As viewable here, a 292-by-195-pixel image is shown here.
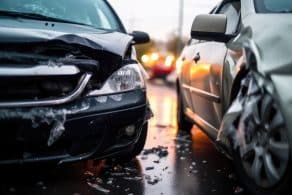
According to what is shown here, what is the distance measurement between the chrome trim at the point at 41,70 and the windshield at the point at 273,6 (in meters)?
1.40

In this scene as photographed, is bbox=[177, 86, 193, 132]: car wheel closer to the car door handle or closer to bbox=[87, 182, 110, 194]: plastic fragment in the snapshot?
the car door handle

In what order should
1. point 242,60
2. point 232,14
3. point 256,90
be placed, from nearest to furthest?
1. point 256,90
2. point 242,60
3. point 232,14

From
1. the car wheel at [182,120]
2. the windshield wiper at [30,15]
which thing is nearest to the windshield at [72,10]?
the windshield wiper at [30,15]

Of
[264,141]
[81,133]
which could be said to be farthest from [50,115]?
[264,141]

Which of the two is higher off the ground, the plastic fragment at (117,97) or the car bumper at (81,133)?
the plastic fragment at (117,97)

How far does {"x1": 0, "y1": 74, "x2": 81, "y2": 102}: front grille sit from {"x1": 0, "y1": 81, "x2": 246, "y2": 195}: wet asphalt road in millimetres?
467

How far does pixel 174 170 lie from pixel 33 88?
5.16 ft

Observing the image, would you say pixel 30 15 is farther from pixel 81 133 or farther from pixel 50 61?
pixel 81 133

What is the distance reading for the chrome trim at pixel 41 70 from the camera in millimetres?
3150

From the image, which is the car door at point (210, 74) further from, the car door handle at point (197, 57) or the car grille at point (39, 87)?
the car grille at point (39, 87)

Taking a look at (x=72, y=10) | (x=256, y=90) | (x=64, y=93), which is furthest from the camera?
(x=72, y=10)

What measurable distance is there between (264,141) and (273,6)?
122 centimetres

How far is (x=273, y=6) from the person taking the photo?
3584 mm

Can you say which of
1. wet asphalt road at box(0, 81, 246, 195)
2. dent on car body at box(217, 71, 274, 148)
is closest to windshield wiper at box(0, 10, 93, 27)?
wet asphalt road at box(0, 81, 246, 195)
